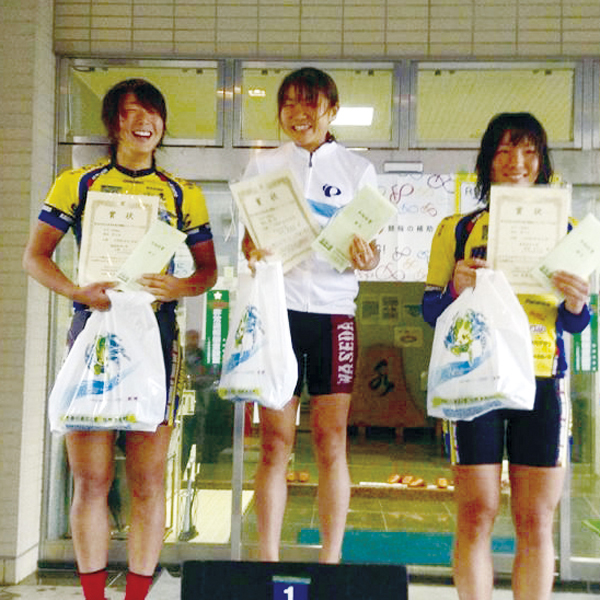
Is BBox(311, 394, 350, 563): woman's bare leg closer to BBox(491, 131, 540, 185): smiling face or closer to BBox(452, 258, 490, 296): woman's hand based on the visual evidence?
BBox(452, 258, 490, 296): woman's hand

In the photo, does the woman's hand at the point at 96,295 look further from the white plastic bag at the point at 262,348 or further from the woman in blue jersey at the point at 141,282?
the white plastic bag at the point at 262,348

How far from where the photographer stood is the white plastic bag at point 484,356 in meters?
1.77

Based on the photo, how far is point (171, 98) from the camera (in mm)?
3457

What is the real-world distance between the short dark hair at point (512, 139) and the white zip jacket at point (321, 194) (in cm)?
37

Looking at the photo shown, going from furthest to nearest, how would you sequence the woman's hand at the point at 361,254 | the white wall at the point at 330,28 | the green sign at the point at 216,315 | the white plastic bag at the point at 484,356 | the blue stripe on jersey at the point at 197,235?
the green sign at the point at 216,315 → the white wall at the point at 330,28 → the blue stripe on jersey at the point at 197,235 → the woman's hand at the point at 361,254 → the white plastic bag at the point at 484,356

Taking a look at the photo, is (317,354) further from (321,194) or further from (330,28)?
(330,28)

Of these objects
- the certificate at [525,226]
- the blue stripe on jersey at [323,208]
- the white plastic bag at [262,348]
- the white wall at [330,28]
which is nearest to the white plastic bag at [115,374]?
the white plastic bag at [262,348]

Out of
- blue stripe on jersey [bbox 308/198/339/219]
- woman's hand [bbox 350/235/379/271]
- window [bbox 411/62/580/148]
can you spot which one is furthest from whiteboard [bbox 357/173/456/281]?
woman's hand [bbox 350/235/379/271]

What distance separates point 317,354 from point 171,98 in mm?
1885

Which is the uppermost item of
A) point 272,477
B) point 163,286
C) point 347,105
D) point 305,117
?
point 347,105

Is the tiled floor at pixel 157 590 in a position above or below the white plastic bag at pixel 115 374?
below

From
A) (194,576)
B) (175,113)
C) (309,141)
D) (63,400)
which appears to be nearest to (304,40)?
(175,113)

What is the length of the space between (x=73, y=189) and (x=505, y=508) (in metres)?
2.92

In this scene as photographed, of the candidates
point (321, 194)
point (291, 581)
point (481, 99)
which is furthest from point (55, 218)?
point (481, 99)
